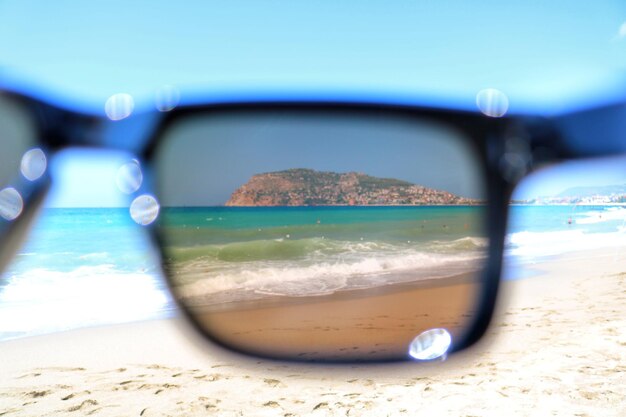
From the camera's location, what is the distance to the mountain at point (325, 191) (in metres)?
1.40

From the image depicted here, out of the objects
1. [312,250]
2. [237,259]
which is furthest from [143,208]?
[312,250]

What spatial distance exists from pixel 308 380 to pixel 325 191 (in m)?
0.63

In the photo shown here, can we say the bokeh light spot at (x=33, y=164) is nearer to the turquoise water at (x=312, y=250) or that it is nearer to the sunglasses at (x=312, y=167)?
the sunglasses at (x=312, y=167)

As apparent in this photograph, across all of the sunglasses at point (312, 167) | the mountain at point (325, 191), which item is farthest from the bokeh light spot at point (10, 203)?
the mountain at point (325, 191)

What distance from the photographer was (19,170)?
0.80 metres

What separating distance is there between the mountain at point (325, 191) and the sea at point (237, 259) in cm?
15

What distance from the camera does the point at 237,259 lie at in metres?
4.27

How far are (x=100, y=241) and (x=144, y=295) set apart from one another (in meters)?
3.24

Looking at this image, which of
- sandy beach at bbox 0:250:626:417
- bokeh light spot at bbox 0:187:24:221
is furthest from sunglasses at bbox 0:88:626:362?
sandy beach at bbox 0:250:626:417

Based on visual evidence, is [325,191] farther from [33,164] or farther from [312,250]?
[312,250]

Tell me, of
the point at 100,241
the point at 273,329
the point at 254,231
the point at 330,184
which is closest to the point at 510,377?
the point at 330,184

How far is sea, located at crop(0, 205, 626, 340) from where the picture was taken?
54.9 inches

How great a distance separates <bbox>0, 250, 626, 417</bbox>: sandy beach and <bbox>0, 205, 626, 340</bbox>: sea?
244mm

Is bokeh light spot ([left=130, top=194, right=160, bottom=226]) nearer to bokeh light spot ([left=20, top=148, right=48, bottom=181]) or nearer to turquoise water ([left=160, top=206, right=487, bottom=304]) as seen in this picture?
turquoise water ([left=160, top=206, right=487, bottom=304])
